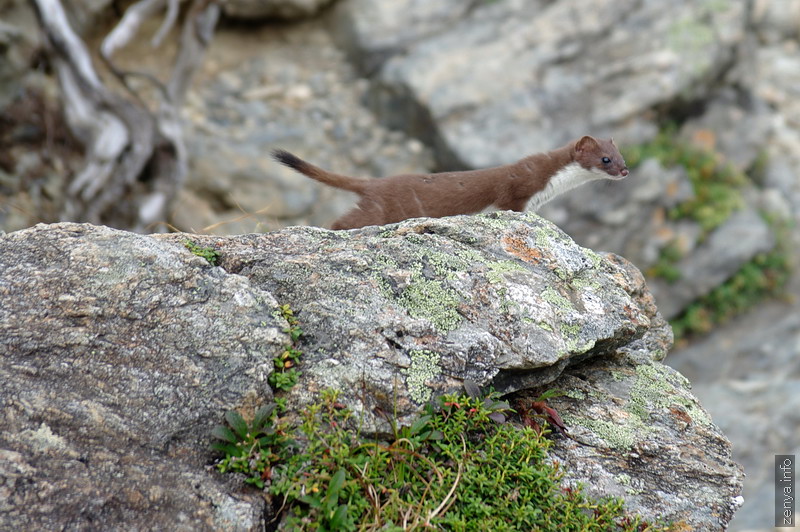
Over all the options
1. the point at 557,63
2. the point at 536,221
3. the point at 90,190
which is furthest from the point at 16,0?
the point at 536,221

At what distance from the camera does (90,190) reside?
905 cm

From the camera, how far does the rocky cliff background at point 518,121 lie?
9.88 meters

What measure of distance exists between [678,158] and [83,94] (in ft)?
24.5

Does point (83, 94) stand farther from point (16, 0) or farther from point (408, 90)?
point (408, 90)

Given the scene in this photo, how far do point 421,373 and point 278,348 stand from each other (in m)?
0.57

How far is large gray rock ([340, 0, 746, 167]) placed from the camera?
10484 millimetres

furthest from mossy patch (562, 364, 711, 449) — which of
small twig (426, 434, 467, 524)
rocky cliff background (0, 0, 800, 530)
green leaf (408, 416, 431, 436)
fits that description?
rocky cliff background (0, 0, 800, 530)

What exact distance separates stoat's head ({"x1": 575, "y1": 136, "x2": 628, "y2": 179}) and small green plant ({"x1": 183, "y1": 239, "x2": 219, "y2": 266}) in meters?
3.06

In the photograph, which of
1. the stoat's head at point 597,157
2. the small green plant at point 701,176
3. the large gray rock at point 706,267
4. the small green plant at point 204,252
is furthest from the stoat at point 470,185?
the large gray rock at point 706,267

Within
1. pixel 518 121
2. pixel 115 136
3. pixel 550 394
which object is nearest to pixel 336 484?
pixel 550 394

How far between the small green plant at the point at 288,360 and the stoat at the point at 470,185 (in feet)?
5.30

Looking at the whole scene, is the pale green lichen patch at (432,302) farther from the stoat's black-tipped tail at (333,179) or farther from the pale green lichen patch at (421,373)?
the stoat's black-tipped tail at (333,179)

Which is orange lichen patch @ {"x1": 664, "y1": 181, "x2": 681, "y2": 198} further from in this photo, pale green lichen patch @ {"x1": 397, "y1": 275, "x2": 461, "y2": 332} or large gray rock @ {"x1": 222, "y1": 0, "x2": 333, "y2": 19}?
pale green lichen patch @ {"x1": 397, "y1": 275, "x2": 461, "y2": 332}

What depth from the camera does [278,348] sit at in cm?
320
